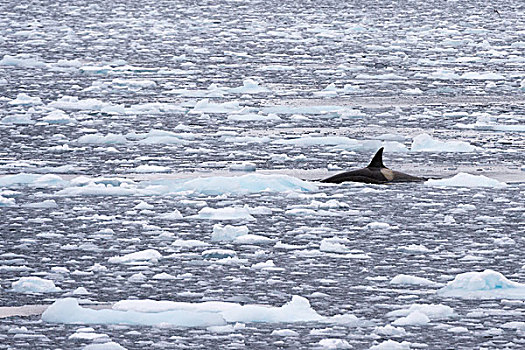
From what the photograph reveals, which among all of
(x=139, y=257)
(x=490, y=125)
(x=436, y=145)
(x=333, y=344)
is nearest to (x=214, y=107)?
(x=490, y=125)

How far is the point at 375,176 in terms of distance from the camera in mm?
8781

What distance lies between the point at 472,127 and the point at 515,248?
5042mm

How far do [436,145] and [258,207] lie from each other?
9.48 ft

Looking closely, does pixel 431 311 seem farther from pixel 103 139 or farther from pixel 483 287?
pixel 103 139

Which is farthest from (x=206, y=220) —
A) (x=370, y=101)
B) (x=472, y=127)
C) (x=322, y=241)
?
(x=370, y=101)

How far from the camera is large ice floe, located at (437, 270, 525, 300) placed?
577cm

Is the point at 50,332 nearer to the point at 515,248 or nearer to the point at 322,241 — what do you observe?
the point at 322,241

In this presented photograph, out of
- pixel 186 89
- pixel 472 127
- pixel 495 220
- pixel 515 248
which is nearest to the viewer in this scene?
pixel 515 248

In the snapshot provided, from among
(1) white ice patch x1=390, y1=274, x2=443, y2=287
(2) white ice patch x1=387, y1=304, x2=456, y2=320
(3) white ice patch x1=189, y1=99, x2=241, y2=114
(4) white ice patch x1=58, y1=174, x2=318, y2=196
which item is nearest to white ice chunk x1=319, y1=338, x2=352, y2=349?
(2) white ice patch x1=387, y1=304, x2=456, y2=320

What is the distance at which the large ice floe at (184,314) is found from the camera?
536cm

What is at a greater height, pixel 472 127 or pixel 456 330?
pixel 456 330

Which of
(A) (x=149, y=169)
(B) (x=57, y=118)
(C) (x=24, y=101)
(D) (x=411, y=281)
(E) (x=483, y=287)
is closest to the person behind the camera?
(E) (x=483, y=287)

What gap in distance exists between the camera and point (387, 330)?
5199 millimetres

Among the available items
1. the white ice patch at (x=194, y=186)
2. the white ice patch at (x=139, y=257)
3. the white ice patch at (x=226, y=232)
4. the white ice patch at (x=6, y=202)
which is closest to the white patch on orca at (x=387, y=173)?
the white ice patch at (x=194, y=186)
